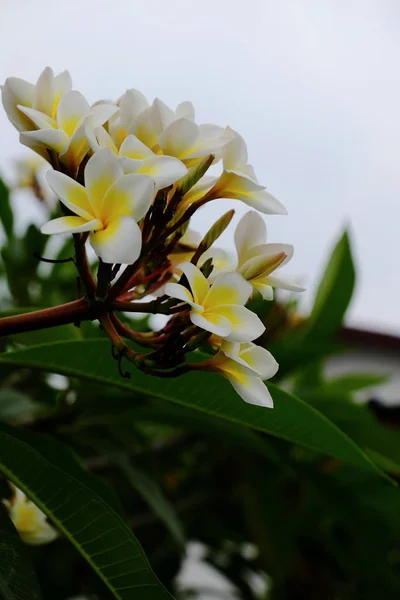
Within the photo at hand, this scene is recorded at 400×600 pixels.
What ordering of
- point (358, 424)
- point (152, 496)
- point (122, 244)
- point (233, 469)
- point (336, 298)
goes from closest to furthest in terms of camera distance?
point (122, 244) → point (152, 496) → point (358, 424) → point (336, 298) → point (233, 469)

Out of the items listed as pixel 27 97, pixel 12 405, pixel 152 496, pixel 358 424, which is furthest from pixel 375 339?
pixel 27 97

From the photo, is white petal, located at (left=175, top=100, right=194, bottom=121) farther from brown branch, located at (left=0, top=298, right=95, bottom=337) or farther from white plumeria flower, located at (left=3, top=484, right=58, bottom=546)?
white plumeria flower, located at (left=3, top=484, right=58, bottom=546)

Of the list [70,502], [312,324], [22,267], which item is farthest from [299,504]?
[70,502]

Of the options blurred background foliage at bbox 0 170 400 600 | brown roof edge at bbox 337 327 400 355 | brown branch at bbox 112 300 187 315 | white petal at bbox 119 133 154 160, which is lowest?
brown roof edge at bbox 337 327 400 355

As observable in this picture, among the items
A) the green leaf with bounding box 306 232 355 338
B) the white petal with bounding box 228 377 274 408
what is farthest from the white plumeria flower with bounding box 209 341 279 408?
the green leaf with bounding box 306 232 355 338

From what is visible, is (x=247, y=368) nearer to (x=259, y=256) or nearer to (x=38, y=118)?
(x=259, y=256)

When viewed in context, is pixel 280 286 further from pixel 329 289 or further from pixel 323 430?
pixel 329 289

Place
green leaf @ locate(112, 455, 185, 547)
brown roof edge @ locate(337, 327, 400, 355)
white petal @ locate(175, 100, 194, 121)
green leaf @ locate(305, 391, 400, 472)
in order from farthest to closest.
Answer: brown roof edge @ locate(337, 327, 400, 355) → green leaf @ locate(305, 391, 400, 472) → green leaf @ locate(112, 455, 185, 547) → white petal @ locate(175, 100, 194, 121)

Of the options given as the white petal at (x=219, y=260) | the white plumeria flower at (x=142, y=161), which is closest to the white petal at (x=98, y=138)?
the white plumeria flower at (x=142, y=161)
